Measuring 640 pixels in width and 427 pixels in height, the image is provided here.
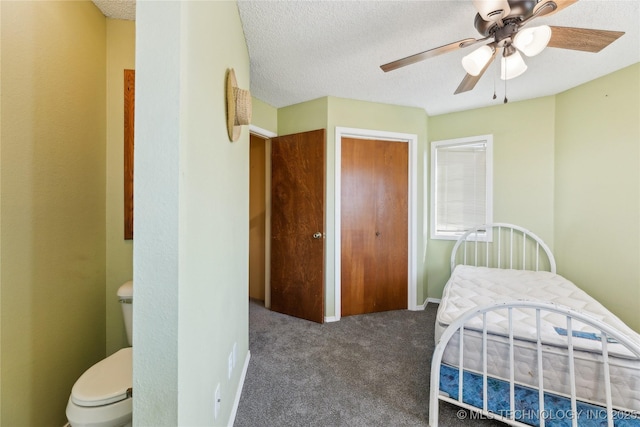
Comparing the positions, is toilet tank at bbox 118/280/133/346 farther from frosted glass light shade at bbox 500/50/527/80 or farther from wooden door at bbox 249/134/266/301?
frosted glass light shade at bbox 500/50/527/80

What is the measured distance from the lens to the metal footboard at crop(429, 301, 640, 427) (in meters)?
1.07

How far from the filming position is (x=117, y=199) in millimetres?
1681

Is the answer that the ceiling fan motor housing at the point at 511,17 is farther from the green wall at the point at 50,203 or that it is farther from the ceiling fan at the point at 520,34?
the green wall at the point at 50,203

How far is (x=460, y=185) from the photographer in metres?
3.12

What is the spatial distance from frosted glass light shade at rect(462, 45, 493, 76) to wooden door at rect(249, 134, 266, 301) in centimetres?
251

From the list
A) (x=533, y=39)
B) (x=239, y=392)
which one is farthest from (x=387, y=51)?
(x=239, y=392)

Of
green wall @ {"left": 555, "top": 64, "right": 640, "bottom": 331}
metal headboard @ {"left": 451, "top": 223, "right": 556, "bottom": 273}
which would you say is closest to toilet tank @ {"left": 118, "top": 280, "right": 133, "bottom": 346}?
metal headboard @ {"left": 451, "top": 223, "right": 556, "bottom": 273}

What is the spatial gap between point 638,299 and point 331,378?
2433 mm


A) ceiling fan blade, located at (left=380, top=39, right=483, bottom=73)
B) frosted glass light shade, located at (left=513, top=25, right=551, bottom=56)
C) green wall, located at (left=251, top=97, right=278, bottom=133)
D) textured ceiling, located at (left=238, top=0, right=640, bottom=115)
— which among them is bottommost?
frosted glass light shade, located at (left=513, top=25, right=551, bottom=56)

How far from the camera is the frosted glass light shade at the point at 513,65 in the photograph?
1.46 m

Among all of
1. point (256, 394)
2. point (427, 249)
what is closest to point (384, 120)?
point (427, 249)

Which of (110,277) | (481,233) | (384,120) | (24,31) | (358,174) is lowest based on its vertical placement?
(110,277)

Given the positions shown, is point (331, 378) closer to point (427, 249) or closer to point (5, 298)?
point (5, 298)

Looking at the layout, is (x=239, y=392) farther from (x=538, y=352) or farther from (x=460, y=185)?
(x=460, y=185)
